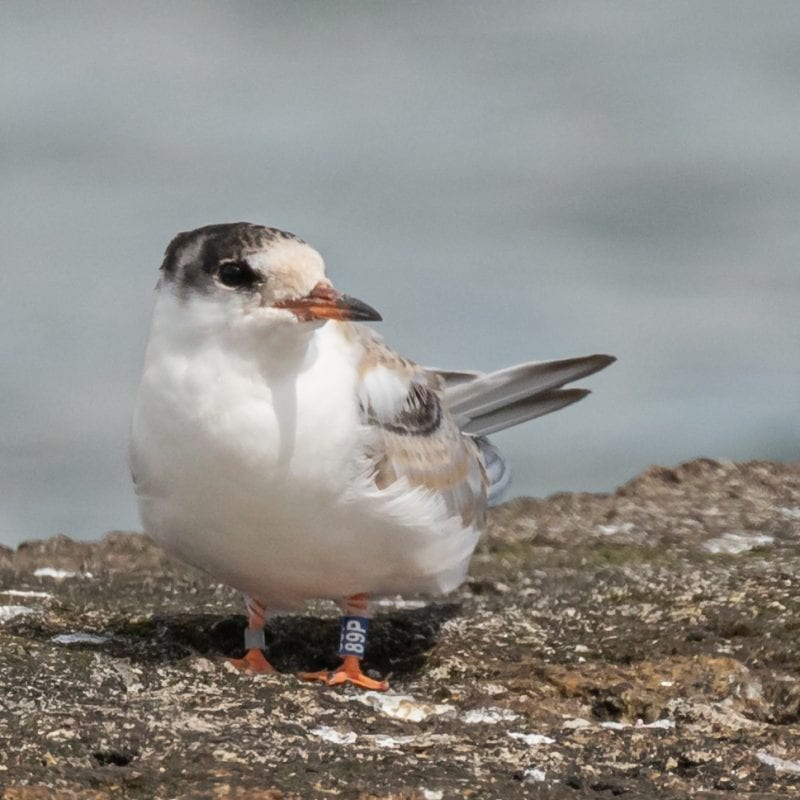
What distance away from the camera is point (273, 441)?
5215 millimetres

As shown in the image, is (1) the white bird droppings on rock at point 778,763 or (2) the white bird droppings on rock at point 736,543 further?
(2) the white bird droppings on rock at point 736,543

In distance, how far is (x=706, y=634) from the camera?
5594 millimetres

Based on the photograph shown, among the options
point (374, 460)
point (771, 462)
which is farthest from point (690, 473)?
point (374, 460)

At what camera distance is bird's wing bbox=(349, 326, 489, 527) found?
18.1ft

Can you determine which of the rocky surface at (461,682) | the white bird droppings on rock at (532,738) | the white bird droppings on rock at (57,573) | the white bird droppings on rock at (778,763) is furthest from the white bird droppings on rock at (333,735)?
the white bird droppings on rock at (57,573)

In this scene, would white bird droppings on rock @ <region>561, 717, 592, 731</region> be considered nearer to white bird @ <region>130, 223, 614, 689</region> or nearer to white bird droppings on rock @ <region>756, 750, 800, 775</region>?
white bird droppings on rock @ <region>756, 750, 800, 775</region>

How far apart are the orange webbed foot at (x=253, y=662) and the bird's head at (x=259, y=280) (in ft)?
3.37

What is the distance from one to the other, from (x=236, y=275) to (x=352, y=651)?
47.2 inches

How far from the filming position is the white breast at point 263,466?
523 cm

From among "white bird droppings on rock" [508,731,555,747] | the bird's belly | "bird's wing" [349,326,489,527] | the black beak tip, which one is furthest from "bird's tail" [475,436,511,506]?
"white bird droppings on rock" [508,731,555,747]

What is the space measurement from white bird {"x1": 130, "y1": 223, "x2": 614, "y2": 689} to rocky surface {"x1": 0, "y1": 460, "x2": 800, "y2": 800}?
33 centimetres

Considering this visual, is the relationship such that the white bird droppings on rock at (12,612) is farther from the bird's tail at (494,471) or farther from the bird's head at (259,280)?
the bird's tail at (494,471)

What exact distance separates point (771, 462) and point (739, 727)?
337cm

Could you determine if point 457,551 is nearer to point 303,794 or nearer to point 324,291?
→ point 324,291
